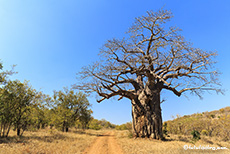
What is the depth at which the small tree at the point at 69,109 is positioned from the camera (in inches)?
778

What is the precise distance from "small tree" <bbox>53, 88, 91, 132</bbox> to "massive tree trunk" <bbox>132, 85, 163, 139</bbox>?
10.7 meters

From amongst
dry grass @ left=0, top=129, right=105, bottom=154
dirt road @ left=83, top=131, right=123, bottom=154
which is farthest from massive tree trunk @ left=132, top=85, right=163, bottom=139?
dry grass @ left=0, top=129, right=105, bottom=154

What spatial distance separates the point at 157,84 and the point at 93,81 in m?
6.19

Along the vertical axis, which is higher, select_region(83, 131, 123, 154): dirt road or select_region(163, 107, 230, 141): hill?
select_region(163, 107, 230, 141): hill

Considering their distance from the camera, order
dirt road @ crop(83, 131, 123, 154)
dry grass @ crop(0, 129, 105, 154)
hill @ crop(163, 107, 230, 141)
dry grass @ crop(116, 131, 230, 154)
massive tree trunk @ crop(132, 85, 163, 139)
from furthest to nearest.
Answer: hill @ crop(163, 107, 230, 141), massive tree trunk @ crop(132, 85, 163, 139), dirt road @ crop(83, 131, 123, 154), dry grass @ crop(116, 131, 230, 154), dry grass @ crop(0, 129, 105, 154)

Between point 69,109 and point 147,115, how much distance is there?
12732 millimetres

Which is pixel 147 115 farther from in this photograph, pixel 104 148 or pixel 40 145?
pixel 40 145

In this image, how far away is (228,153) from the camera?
7.07m

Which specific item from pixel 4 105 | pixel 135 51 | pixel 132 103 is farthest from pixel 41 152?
pixel 135 51

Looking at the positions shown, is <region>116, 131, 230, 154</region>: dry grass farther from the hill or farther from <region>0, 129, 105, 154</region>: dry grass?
<region>0, 129, 105, 154</region>: dry grass

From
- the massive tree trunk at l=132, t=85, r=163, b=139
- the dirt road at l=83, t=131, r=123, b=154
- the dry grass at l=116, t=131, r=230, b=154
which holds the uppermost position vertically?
the massive tree trunk at l=132, t=85, r=163, b=139

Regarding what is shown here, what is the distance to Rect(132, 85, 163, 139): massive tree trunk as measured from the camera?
12203 millimetres

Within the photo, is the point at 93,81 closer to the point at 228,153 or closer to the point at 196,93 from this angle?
the point at 196,93

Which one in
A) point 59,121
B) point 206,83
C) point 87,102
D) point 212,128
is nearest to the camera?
point 206,83
